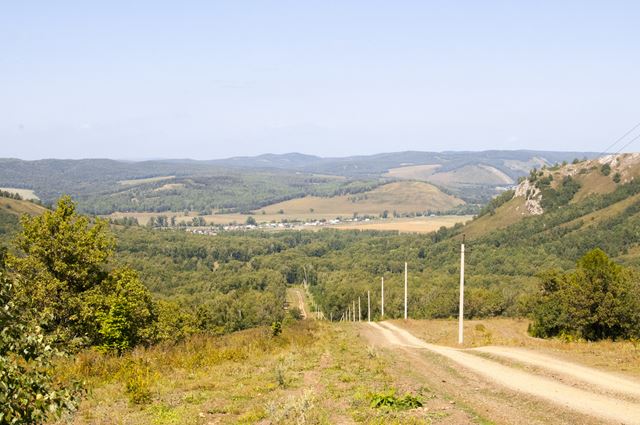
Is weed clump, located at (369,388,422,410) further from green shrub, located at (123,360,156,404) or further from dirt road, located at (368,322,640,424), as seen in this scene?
green shrub, located at (123,360,156,404)

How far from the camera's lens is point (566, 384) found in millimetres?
20594

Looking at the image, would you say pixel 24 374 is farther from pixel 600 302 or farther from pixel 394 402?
pixel 600 302

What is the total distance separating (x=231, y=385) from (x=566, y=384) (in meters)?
12.7

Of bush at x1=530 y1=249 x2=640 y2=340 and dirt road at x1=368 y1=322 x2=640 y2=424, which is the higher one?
dirt road at x1=368 y1=322 x2=640 y2=424

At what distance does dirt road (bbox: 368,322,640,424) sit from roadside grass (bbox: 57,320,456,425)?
449 centimetres

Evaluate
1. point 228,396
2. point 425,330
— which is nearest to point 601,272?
point 425,330

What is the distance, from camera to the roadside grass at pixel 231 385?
51.6 feet

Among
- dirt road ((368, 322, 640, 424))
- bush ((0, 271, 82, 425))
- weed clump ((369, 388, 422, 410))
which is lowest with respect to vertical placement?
dirt road ((368, 322, 640, 424))

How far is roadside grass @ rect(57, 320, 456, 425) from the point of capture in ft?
51.6

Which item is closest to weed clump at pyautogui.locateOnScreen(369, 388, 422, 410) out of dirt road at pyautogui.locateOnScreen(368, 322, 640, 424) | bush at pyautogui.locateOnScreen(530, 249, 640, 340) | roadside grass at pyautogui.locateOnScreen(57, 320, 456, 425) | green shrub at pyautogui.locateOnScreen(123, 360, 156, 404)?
roadside grass at pyautogui.locateOnScreen(57, 320, 456, 425)

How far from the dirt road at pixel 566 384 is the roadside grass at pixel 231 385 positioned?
4.49m

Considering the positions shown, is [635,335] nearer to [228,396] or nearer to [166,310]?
[228,396]

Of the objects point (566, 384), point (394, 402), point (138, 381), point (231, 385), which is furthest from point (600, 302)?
point (138, 381)

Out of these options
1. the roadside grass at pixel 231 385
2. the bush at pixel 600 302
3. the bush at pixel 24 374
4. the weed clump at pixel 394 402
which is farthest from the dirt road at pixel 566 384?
the bush at pixel 600 302
